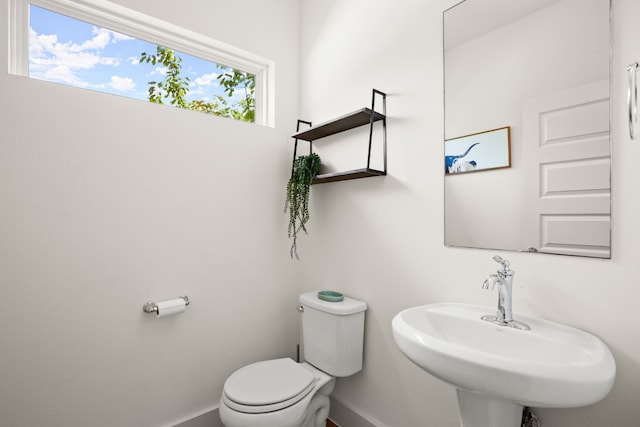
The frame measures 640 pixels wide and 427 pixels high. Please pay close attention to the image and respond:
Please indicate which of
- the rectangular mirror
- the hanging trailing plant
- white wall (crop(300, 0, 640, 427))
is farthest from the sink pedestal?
the hanging trailing plant

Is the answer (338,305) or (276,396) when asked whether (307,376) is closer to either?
(276,396)

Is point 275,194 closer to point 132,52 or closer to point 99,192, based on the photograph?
point 99,192

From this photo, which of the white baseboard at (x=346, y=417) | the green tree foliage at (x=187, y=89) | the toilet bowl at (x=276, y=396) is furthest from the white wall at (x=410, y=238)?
the green tree foliage at (x=187, y=89)

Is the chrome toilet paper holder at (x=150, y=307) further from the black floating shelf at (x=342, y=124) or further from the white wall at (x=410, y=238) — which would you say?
the black floating shelf at (x=342, y=124)

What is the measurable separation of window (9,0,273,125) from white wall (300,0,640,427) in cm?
43

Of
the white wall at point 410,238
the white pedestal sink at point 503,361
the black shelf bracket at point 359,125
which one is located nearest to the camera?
the white pedestal sink at point 503,361

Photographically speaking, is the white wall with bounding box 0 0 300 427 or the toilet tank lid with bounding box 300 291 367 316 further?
the toilet tank lid with bounding box 300 291 367 316

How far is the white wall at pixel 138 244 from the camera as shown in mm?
1276

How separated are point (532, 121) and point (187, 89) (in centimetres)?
170

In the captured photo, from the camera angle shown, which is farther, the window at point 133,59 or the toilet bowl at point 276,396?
the window at point 133,59

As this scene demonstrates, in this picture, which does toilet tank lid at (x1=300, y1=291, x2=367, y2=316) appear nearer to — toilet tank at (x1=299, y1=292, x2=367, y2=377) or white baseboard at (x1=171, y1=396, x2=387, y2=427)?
toilet tank at (x1=299, y1=292, x2=367, y2=377)

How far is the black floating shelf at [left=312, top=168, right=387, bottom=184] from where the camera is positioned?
150 cm

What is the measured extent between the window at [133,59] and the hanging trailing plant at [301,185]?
1.32ft

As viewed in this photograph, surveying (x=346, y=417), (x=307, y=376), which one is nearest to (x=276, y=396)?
(x=307, y=376)
